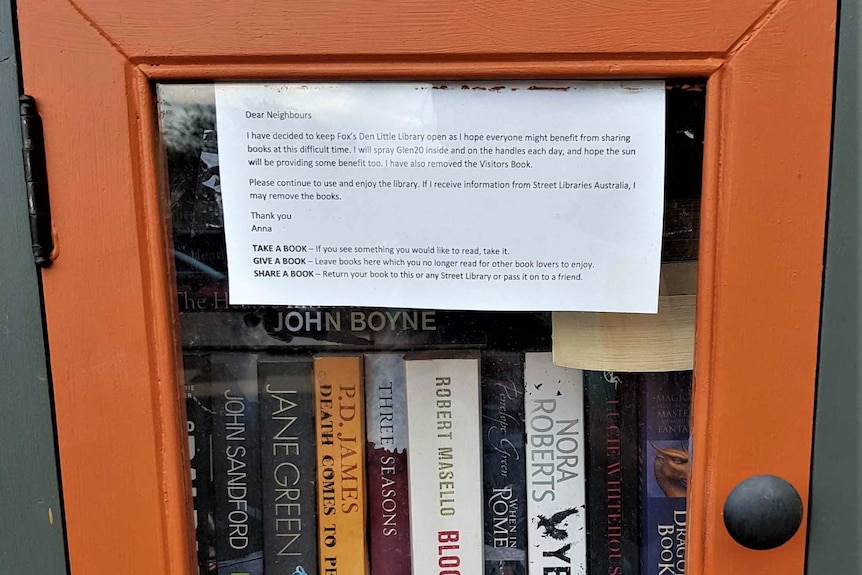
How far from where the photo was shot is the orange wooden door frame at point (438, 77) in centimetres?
59

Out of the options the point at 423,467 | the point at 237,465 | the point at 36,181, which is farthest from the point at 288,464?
the point at 36,181

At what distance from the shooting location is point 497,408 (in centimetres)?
77

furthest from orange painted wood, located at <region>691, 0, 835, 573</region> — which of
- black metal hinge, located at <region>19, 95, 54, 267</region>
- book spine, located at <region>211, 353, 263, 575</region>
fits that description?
black metal hinge, located at <region>19, 95, 54, 267</region>

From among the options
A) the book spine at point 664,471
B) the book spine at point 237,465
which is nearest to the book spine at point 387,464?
the book spine at point 237,465

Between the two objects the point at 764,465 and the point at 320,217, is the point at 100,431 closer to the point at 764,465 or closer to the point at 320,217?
the point at 320,217

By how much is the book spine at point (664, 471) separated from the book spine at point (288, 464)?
1.29ft

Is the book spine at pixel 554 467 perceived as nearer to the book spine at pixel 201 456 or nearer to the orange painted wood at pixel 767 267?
the orange painted wood at pixel 767 267

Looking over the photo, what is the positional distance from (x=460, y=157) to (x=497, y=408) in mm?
311

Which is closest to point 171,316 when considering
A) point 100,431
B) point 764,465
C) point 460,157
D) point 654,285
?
point 100,431

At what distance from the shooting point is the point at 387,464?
2.56 feet

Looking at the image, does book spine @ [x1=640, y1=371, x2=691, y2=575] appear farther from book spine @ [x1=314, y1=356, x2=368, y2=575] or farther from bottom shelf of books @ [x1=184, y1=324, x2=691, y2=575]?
book spine @ [x1=314, y1=356, x2=368, y2=575]

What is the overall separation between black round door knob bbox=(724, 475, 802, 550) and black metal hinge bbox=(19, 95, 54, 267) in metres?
0.70

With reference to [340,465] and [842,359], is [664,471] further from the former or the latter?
[340,465]

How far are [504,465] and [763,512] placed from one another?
281 millimetres
